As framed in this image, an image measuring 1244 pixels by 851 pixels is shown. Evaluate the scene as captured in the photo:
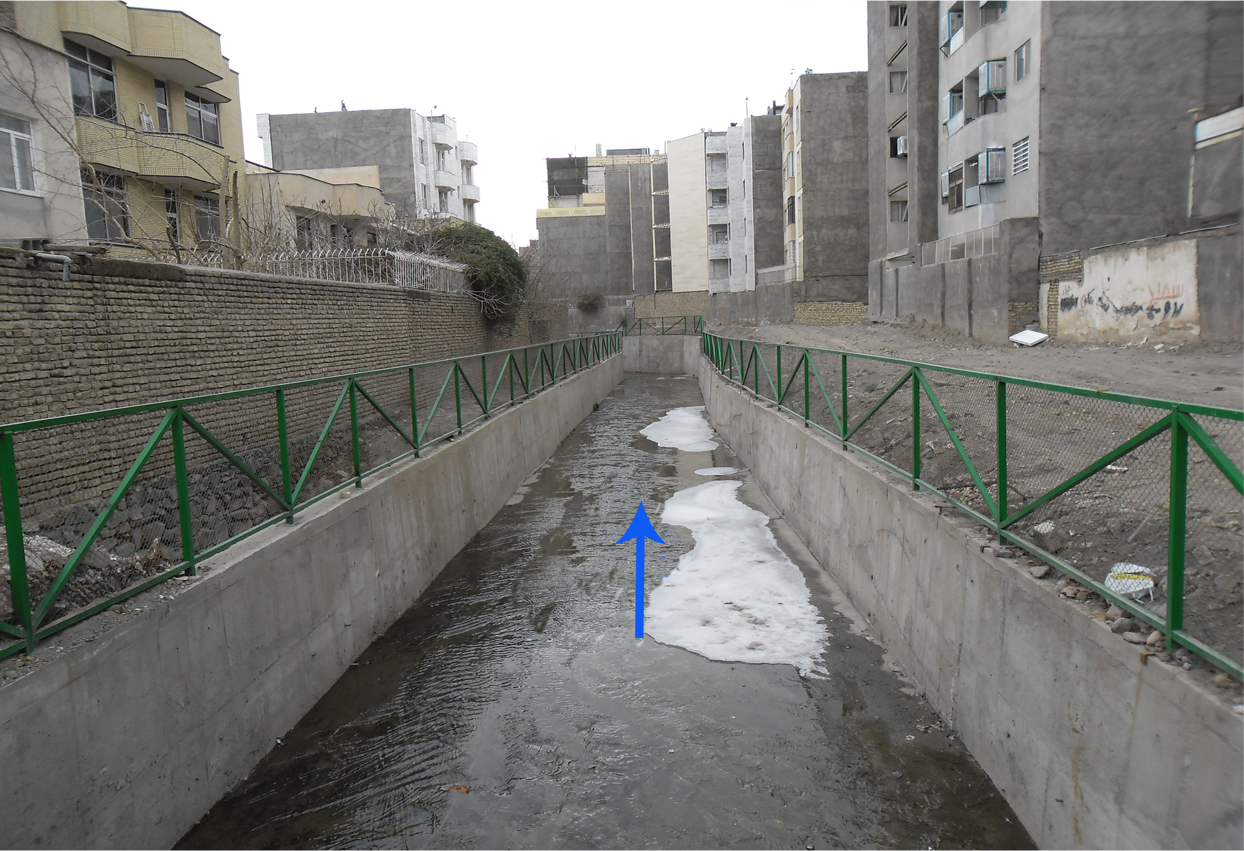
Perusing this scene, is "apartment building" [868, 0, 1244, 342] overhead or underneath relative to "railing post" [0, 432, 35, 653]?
overhead

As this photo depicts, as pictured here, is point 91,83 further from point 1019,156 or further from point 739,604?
point 1019,156

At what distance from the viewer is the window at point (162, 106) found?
20203 mm

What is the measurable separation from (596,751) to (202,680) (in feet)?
7.45

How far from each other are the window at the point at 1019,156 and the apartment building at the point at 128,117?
60.8 ft

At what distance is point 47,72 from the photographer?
1538 centimetres

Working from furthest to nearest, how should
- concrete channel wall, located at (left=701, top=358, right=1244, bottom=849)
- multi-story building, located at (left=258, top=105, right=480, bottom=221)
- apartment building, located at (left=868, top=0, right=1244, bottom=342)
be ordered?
1. multi-story building, located at (left=258, top=105, right=480, bottom=221)
2. apartment building, located at (left=868, top=0, right=1244, bottom=342)
3. concrete channel wall, located at (left=701, top=358, right=1244, bottom=849)

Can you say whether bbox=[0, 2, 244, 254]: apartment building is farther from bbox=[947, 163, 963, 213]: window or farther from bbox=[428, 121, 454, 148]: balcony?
bbox=[428, 121, 454, 148]: balcony

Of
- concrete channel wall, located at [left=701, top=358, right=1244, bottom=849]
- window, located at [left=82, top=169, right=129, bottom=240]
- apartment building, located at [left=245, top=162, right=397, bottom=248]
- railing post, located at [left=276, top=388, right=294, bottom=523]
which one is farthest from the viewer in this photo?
apartment building, located at [left=245, top=162, right=397, bottom=248]

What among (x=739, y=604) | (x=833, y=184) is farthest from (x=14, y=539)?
(x=833, y=184)

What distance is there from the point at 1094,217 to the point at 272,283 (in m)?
18.6

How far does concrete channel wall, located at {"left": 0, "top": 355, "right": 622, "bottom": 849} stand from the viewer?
3277 millimetres

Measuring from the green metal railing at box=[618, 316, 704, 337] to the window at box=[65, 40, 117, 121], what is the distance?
77.2 feet

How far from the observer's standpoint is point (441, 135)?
51.0 metres

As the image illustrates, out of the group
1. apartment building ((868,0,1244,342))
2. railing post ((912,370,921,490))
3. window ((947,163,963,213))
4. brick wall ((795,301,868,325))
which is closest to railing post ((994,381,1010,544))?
railing post ((912,370,921,490))
